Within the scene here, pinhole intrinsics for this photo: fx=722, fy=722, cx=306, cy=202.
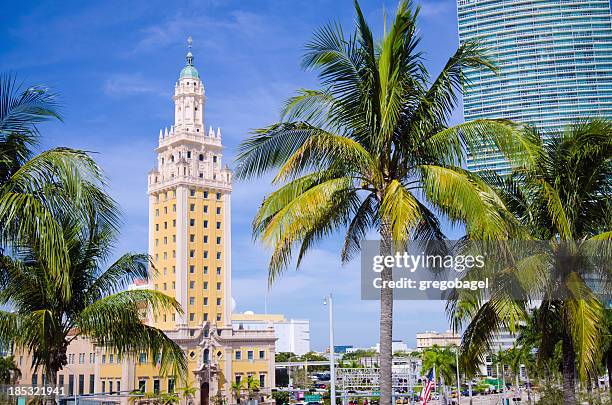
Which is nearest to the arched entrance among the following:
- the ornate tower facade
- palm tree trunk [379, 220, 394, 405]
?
the ornate tower facade

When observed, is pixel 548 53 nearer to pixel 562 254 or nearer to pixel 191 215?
pixel 191 215

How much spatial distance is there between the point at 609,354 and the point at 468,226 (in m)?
29.6

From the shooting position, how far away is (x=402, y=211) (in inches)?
470

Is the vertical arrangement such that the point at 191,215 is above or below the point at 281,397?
above

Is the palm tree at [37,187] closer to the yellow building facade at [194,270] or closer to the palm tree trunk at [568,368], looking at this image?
the palm tree trunk at [568,368]

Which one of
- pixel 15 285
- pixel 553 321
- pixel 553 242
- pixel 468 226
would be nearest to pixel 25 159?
pixel 15 285

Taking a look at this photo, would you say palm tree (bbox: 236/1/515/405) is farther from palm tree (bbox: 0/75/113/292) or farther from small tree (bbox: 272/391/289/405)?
small tree (bbox: 272/391/289/405)

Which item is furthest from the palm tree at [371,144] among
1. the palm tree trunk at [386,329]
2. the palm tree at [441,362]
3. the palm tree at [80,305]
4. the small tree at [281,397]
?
the small tree at [281,397]

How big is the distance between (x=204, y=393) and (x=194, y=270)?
1402 cm

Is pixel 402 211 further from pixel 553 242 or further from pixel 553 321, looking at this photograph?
pixel 553 321

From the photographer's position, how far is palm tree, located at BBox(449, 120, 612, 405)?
14.8m
